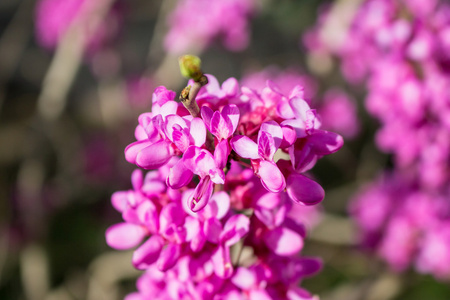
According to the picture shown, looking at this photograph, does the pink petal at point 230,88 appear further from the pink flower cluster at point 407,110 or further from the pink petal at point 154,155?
the pink flower cluster at point 407,110

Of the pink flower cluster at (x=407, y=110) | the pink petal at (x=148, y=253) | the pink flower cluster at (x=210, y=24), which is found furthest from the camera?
the pink flower cluster at (x=210, y=24)

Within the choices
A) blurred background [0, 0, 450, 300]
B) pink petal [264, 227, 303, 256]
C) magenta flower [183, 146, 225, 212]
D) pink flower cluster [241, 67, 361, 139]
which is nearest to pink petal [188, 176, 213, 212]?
magenta flower [183, 146, 225, 212]

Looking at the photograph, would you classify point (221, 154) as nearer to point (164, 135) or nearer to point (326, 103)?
point (164, 135)

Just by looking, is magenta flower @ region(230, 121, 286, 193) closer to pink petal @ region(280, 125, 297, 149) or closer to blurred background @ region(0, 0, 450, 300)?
pink petal @ region(280, 125, 297, 149)

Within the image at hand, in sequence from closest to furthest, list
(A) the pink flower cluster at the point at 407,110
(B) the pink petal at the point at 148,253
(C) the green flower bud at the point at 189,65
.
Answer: (C) the green flower bud at the point at 189,65 < (B) the pink petal at the point at 148,253 < (A) the pink flower cluster at the point at 407,110

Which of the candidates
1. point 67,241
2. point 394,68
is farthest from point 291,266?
point 67,241

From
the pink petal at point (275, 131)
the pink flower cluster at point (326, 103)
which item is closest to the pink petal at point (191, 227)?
the pink petal at point (275, 131)

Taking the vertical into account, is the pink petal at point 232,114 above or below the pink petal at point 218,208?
above
